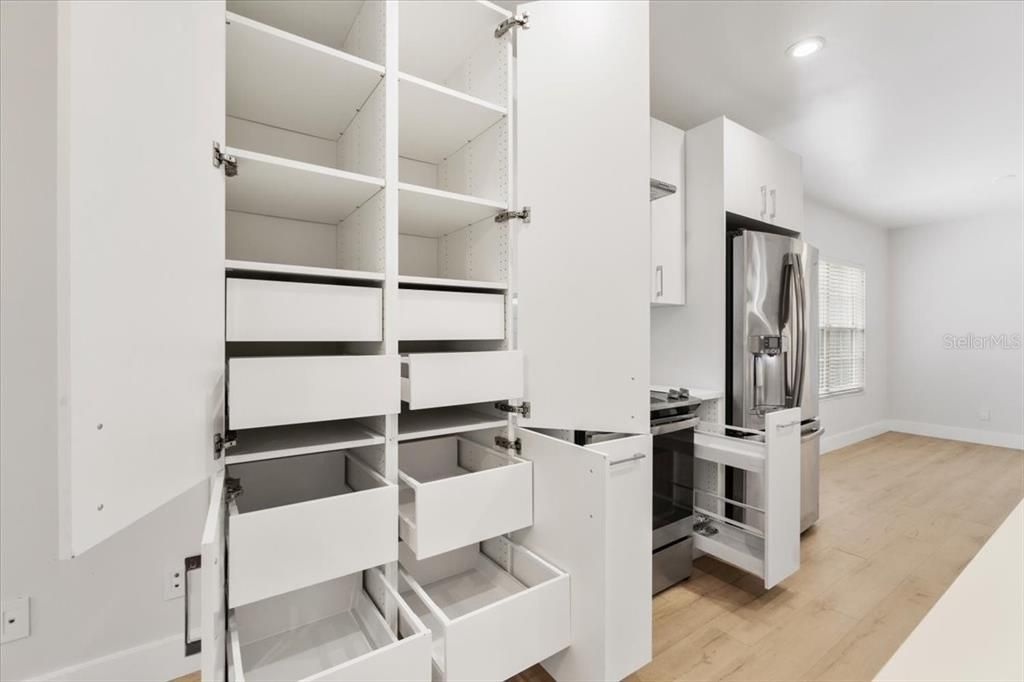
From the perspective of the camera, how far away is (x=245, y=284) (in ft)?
3.80

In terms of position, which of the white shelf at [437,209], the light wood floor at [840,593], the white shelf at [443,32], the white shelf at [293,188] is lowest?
the light wood floor at [840,593]

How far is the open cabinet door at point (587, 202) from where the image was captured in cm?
152

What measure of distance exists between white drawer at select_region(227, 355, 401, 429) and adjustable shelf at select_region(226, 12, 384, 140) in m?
0.86

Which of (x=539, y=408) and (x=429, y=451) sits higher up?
(x=539, y=408)

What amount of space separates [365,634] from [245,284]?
117cm

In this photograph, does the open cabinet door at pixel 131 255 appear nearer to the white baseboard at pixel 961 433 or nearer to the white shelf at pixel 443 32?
the white shelf at pixel 443 32

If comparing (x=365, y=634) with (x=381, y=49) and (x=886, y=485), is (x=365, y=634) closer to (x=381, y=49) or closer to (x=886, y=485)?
(x=381, y=49)

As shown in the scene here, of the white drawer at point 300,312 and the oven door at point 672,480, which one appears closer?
the white drawer at point 300,312

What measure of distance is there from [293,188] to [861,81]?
9.63 feet

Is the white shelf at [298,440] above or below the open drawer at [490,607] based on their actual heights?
above

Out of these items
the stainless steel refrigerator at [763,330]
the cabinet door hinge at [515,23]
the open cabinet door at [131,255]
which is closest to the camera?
the open cabinet door at [131,255]

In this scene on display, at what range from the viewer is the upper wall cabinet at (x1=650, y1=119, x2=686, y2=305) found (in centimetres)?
245

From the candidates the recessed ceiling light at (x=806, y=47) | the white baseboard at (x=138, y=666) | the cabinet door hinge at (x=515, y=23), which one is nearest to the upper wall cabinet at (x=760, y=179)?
the recessed ceiling light at (x=806, y=47)

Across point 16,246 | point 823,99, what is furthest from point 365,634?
point 823,99
